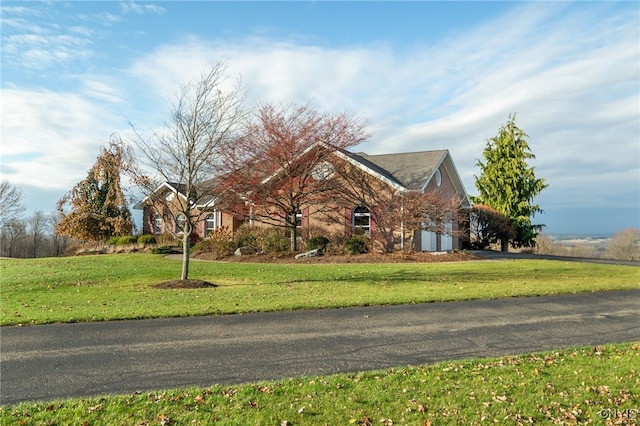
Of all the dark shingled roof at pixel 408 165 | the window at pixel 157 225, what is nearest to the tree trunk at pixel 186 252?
the dark shingled roof at pixel 408 165

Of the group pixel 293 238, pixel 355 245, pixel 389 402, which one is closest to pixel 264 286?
pixel 389 402

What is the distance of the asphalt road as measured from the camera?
20.0ft

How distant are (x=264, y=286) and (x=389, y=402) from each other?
9.71m

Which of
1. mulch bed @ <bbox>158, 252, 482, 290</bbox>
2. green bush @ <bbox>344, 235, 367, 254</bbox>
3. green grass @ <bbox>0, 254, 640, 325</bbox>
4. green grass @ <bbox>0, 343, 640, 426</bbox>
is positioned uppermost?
green bush @ <bbox>344, 235, 367, 254</bbox>

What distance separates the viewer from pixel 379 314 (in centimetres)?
1015

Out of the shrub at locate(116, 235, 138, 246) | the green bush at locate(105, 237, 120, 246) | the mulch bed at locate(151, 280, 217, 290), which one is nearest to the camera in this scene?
the mulch bed at locate(151, 280, 217, 290)

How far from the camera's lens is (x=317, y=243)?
25766mm

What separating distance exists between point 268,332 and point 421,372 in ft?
10.7

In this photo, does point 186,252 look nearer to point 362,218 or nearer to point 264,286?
point 264,286

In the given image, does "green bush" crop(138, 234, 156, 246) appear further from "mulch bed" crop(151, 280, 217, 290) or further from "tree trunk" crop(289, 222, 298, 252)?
"mulch bed" crop(151, 280, 217, 290)

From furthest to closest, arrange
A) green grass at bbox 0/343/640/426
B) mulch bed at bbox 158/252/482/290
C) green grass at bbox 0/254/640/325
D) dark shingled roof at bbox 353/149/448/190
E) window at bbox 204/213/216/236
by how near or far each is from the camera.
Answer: window at bbox 204/213/216/236 → dark shingled roof at bbox 353/149/448/190 → mulch bed at bbox 158/252/482/290 → green grass at bbox 0/254/640/325 → green grass at bbox 0/343/640/426

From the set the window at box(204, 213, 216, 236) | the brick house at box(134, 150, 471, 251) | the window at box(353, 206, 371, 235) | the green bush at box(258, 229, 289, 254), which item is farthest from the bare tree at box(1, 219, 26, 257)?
the window at box(353, 206, 371, 235)

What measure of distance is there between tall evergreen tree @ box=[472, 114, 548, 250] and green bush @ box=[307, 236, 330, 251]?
60.2 feet

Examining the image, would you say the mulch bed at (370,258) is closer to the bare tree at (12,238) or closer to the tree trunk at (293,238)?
the tree trunk at (293,238)
